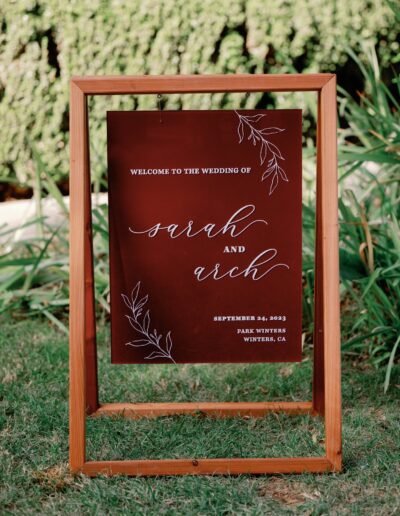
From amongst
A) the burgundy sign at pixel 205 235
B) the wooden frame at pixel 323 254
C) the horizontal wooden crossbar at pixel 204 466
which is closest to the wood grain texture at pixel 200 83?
the wooden frame at pixel 323 254

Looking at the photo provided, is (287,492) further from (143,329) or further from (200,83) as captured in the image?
(200,83)

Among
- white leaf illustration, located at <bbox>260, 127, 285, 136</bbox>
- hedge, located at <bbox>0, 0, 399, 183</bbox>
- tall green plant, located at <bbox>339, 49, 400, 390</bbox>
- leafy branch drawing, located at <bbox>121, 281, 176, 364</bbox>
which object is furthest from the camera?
hedge, located at <bbox>0, 0, 399, 183</bbox>

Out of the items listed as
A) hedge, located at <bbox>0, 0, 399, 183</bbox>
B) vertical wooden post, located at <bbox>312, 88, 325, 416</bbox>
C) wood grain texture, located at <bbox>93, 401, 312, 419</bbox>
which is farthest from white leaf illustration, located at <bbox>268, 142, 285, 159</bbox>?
hedge, located at <bbox>0, 0, 399, 183</bbox>

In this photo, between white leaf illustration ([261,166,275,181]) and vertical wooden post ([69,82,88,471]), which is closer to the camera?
vertical wooden post ([69,82,88,471])

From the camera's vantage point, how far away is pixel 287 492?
2213 mm

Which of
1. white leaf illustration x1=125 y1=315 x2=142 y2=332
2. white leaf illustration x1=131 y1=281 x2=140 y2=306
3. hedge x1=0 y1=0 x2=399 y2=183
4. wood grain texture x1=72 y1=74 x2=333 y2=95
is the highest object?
hedge x1=0 y1=0 x2=399 y2=183

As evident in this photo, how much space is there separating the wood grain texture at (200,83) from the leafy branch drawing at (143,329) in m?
0.65

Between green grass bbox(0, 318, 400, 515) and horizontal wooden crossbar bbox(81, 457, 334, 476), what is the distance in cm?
3

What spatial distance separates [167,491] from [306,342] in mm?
1479

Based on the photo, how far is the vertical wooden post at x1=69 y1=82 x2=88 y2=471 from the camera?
2242mm

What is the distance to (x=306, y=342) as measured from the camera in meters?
3.52

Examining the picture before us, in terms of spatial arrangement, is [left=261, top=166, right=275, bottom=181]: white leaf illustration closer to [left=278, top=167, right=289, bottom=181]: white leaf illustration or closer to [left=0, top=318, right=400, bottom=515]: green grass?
[left=278, top=167, right=289, bottom=181]: white leaf illustration

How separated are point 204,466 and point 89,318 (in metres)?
0.67

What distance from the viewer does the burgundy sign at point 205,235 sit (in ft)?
7.97
